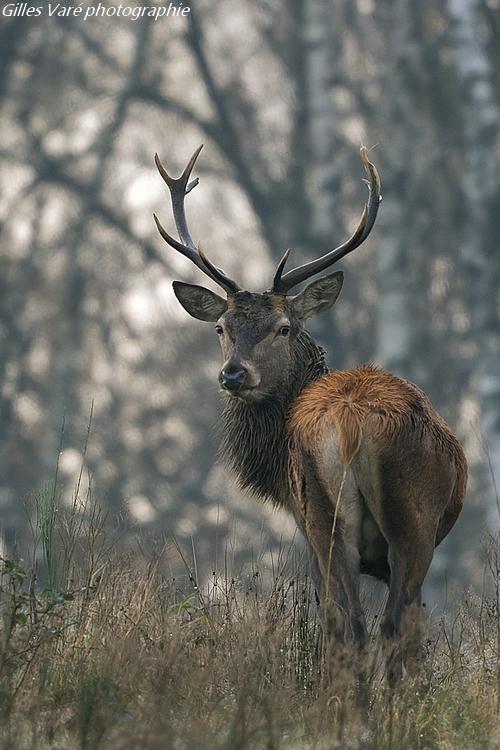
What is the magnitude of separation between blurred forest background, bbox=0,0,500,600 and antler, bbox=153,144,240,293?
1020 centimetres

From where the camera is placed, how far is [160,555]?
21.8ft

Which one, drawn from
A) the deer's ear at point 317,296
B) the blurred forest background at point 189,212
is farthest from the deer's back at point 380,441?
the blurred forest background at point 189,212

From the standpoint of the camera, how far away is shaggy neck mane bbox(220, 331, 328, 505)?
23.6 ft

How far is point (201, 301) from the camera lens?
7.99 meters

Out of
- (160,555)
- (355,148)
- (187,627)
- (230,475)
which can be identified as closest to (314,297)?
(230,475)

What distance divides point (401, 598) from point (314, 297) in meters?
2.38

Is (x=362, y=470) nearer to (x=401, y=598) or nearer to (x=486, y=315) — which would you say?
(x=401, y=598)

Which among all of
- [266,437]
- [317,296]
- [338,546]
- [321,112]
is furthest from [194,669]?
[321,112]

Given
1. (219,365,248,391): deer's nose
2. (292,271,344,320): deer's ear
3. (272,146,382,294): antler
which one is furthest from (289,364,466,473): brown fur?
(292,271,344,320): deer's ear

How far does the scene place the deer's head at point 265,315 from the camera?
278 inches

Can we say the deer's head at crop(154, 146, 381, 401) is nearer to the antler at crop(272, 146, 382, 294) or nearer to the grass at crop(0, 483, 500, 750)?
the antler at crop(272, 146, 382, 294)

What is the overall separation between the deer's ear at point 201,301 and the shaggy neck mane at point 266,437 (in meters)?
0.62

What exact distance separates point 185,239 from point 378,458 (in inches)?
106

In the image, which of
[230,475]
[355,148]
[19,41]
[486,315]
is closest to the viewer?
[230,475]
